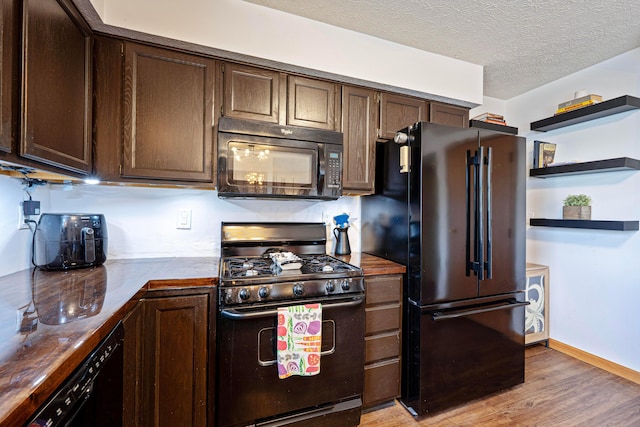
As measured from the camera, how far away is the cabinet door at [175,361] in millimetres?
1290

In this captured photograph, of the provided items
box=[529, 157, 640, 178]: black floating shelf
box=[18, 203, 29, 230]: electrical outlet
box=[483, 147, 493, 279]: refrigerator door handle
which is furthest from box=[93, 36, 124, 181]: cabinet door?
box=[529, 157, 640, 178]: black floating shelf

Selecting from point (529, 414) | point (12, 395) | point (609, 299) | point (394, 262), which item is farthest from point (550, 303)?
point (12, 395)

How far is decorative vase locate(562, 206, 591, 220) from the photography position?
238 centimetres

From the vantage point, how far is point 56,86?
1.17 m

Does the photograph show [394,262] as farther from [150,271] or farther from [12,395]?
[12,395]

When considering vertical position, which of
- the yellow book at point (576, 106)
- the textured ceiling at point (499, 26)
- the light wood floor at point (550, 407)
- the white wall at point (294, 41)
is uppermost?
the textured ceiling at point (499, 26)

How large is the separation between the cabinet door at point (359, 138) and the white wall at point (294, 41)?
0.47 ft

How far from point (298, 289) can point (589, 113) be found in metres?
2.74

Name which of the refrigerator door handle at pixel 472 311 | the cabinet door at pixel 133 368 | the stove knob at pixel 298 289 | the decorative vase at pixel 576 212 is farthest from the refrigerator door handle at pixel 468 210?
the cabinet door at pixel 133 368

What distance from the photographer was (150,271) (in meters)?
1.48

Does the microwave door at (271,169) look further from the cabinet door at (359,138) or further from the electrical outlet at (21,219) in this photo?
the electrical outlet at (21,219)

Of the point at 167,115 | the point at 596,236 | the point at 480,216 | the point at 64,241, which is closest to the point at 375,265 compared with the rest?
the point at 480,216

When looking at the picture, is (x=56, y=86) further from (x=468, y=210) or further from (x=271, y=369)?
(x=468, y=210)

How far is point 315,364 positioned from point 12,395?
117cm
